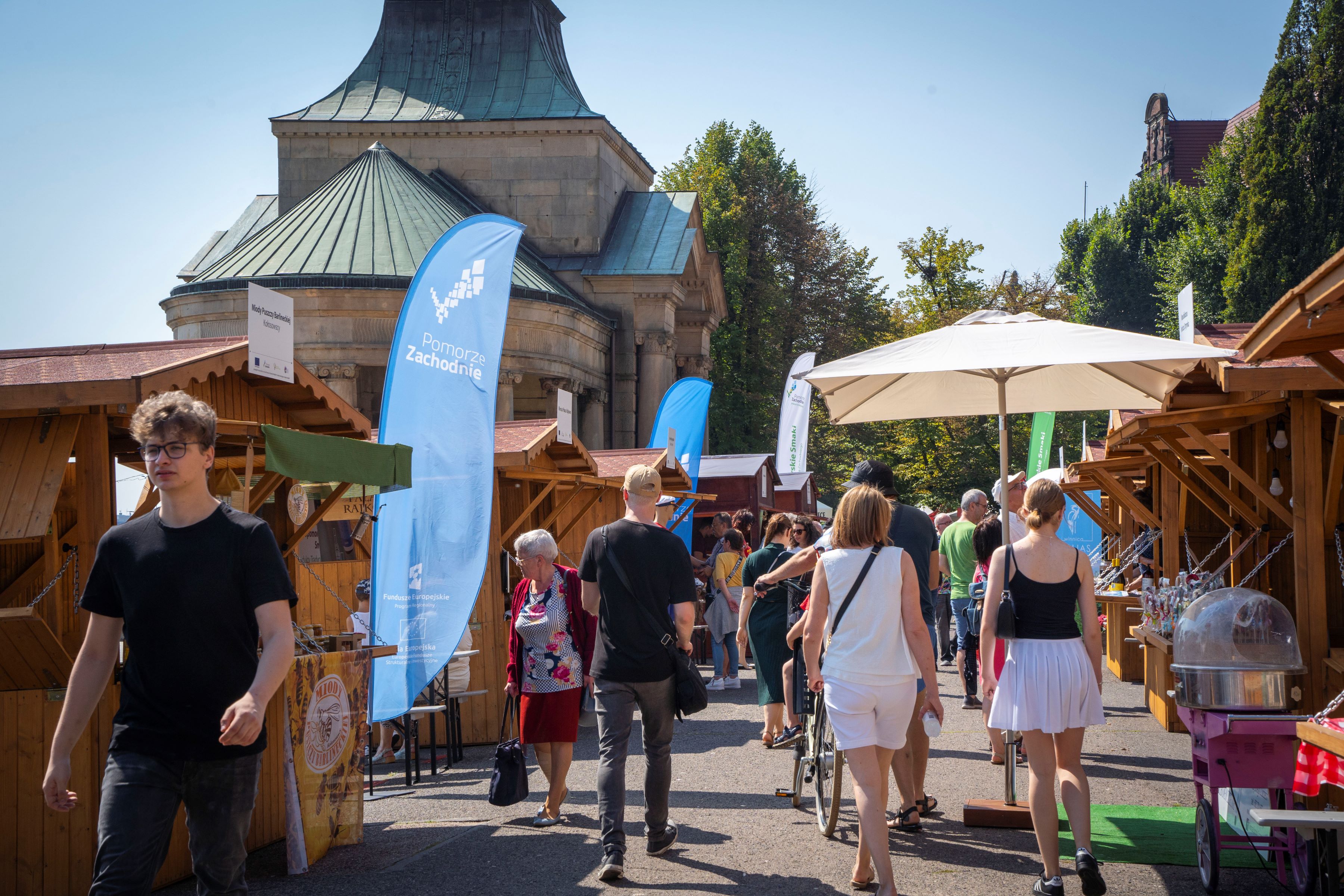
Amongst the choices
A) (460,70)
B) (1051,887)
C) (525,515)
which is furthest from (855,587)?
(460,70)

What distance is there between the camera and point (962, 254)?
155 feet

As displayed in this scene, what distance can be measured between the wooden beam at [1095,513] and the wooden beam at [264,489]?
14.9 m

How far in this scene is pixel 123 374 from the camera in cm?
611

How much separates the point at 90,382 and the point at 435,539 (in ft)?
10.4

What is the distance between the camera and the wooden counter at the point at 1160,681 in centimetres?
1048

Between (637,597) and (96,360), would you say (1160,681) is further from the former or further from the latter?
(96,360)

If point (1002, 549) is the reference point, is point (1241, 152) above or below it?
above

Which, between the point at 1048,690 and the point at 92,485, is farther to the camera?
the point at 92,485

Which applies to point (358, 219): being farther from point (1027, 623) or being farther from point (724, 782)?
point (1027, 623)

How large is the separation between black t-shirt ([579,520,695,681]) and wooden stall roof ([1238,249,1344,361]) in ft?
9.51

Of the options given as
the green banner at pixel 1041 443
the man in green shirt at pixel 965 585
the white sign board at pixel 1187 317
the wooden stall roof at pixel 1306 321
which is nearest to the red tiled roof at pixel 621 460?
the man in green shirt at pixel 965 585

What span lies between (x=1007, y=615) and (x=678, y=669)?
5.67 ft

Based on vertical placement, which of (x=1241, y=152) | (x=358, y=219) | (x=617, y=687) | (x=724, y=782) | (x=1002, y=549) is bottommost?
(x=724, y=782)

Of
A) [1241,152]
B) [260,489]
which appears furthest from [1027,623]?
[1241,152]
